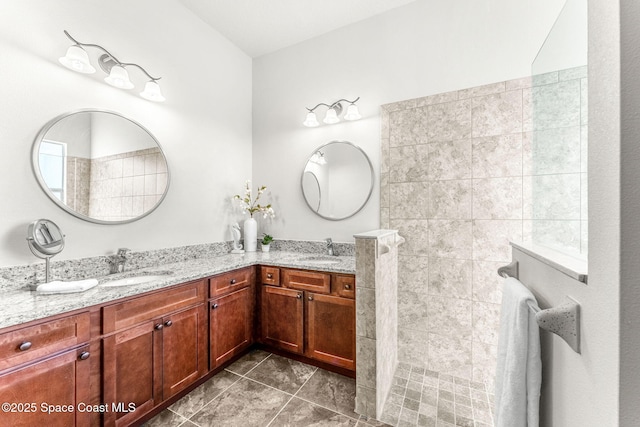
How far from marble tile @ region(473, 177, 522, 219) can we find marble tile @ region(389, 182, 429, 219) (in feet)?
1.21

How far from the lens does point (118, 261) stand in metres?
1.89

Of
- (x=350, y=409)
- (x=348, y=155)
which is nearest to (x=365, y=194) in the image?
(x=348, y=155)

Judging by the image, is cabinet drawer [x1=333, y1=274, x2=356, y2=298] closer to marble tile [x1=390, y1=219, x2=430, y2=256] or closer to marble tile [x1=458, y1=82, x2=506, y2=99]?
marble tile [x1=390, y1=219, x2=430, y2=256]

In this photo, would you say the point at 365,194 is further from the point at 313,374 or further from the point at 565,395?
the point at 565,395

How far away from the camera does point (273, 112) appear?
3.02 meters

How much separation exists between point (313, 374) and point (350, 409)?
444 mm

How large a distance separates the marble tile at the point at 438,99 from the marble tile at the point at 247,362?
2.65 m

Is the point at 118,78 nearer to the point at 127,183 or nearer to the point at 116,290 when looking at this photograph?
the point at 127,183

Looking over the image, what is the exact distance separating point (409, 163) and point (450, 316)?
132 centimetres

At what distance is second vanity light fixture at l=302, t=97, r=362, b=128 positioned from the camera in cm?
247

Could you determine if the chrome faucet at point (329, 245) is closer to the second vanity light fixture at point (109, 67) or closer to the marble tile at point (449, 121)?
the marble tile at point (449, 121)

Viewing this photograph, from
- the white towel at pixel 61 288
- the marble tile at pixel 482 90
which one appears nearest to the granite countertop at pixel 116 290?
the white towel at pixel 61 288

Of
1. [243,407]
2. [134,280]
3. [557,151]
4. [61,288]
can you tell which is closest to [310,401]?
[243,407]

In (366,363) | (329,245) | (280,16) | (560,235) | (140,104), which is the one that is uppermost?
(280,16)
